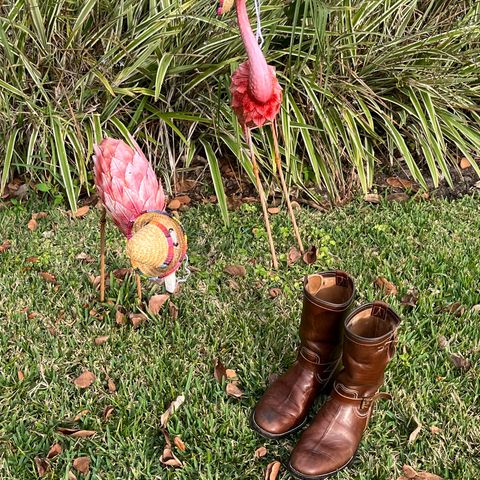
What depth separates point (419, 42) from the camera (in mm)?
3508

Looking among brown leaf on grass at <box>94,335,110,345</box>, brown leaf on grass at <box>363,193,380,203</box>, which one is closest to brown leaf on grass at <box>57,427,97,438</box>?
brown leaf on grass at <box>94,335,110,345</box>

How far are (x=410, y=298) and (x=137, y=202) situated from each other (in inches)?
48.7

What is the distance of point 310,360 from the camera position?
7.09 ft

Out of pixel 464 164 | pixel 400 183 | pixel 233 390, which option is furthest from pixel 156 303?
pixel 464 164

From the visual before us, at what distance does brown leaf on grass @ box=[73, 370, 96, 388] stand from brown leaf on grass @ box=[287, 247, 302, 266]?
3.48 ft

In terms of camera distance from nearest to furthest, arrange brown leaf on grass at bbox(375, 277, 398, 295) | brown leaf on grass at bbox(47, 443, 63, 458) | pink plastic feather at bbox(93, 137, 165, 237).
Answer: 1. brown leaf on grass at bbox(47, 443, 63, 458)
2. pink plastic feather at bbox(93, 137, 165, 237)
3. brown leaf on grass at bbox(375, 277, 398, 295)

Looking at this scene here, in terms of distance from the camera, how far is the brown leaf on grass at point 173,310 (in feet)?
8.52

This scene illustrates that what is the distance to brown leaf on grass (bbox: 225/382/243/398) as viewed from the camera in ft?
7.34

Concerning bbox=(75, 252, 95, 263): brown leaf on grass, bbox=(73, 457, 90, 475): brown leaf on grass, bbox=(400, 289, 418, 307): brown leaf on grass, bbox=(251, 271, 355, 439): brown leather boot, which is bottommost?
bbox=(75, 252, 95, 263): brown leaf on grass

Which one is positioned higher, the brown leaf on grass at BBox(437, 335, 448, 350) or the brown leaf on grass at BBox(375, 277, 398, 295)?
the brown leaf on grass at BBox(437, 335, 448, 350)

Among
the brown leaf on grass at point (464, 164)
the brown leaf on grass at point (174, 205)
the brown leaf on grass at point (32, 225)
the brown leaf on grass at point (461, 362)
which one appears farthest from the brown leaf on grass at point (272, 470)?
the brown leaf on grass at point (464, 164)

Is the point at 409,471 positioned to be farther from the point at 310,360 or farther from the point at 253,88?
the point at 253,88

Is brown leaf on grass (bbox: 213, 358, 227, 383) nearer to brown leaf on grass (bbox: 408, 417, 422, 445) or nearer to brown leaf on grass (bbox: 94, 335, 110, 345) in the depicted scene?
brown leaf on grass (bbox: 94, 335, 110, 345)

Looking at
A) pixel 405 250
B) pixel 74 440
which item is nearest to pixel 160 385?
pixel 74 440
